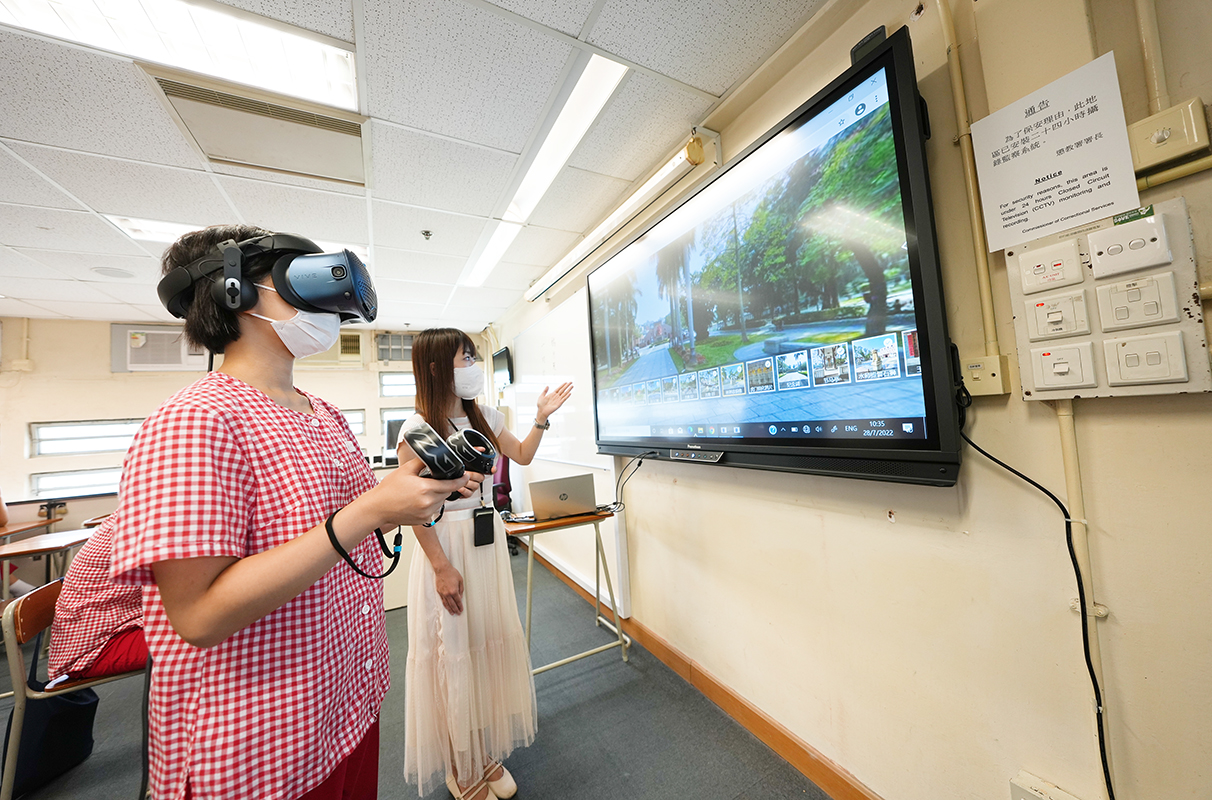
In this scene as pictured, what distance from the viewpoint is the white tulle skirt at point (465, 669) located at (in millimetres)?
1428

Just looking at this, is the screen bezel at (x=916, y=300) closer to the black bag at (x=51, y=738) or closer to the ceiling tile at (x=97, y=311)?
the black bag at (x=51, y=738)

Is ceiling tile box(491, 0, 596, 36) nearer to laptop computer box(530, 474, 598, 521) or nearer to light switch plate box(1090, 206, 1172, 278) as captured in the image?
light switch plate box(1090, 206, 1172, 278)

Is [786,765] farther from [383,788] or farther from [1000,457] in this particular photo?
[383,788]

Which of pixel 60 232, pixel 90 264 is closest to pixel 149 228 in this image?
pixel 60 232

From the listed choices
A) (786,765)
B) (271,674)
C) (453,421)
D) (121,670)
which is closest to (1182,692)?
(786,765)

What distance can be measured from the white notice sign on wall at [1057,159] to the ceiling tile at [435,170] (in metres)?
1.93

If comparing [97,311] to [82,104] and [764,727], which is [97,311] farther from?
[764,727]

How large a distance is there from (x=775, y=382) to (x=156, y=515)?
1.53m

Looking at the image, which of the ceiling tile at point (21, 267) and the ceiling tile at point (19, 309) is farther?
the ceiling tile at point (19, 309)

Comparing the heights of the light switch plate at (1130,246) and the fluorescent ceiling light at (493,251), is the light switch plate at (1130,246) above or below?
below

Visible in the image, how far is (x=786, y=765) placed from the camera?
1.58 m

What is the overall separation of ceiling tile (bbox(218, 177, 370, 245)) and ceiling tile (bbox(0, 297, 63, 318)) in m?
3.71

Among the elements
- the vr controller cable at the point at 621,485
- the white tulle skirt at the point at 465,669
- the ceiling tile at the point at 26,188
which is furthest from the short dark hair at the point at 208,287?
the ceiling tile at the point at 26,188

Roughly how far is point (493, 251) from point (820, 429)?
2.85 m
